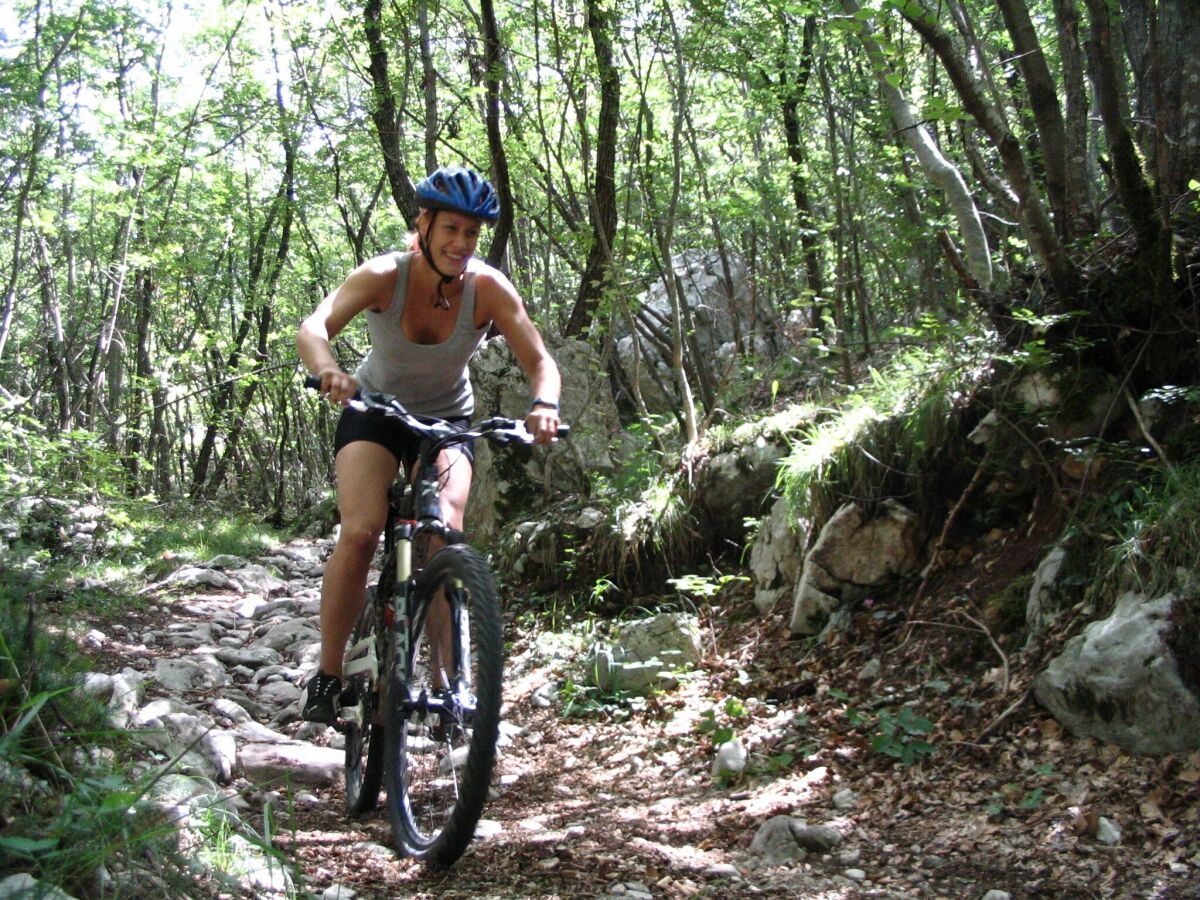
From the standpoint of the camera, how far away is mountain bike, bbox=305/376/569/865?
273 cm

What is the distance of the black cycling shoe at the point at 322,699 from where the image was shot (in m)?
3.47

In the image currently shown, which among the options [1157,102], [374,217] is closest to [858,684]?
[1157,102]

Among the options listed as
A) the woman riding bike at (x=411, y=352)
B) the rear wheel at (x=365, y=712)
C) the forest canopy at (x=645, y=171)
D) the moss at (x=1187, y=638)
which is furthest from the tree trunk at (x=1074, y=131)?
the rear wheel at (x=365, y=712)

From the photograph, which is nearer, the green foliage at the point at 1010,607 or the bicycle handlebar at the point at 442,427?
the bicycle handlebar at the point at 442,427

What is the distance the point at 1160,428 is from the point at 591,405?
5225 mm

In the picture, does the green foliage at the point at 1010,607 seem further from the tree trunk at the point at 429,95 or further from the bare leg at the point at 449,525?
the tree trunk at the point at 429,95

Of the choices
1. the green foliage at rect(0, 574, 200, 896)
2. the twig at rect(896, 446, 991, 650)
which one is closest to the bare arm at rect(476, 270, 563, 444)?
the green foliage at rect(0, 574, 200, 896)

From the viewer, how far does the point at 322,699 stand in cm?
349

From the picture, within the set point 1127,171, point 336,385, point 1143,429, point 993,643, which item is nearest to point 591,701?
point 993,643

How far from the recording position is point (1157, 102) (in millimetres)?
4031

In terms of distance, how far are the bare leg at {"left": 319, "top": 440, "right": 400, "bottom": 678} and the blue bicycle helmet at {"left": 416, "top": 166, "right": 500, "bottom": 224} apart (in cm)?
86

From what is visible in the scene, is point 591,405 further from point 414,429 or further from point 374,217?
point 374,217

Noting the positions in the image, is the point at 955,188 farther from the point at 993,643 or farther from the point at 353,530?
the point at 353,530

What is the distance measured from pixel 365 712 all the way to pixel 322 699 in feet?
0.58
